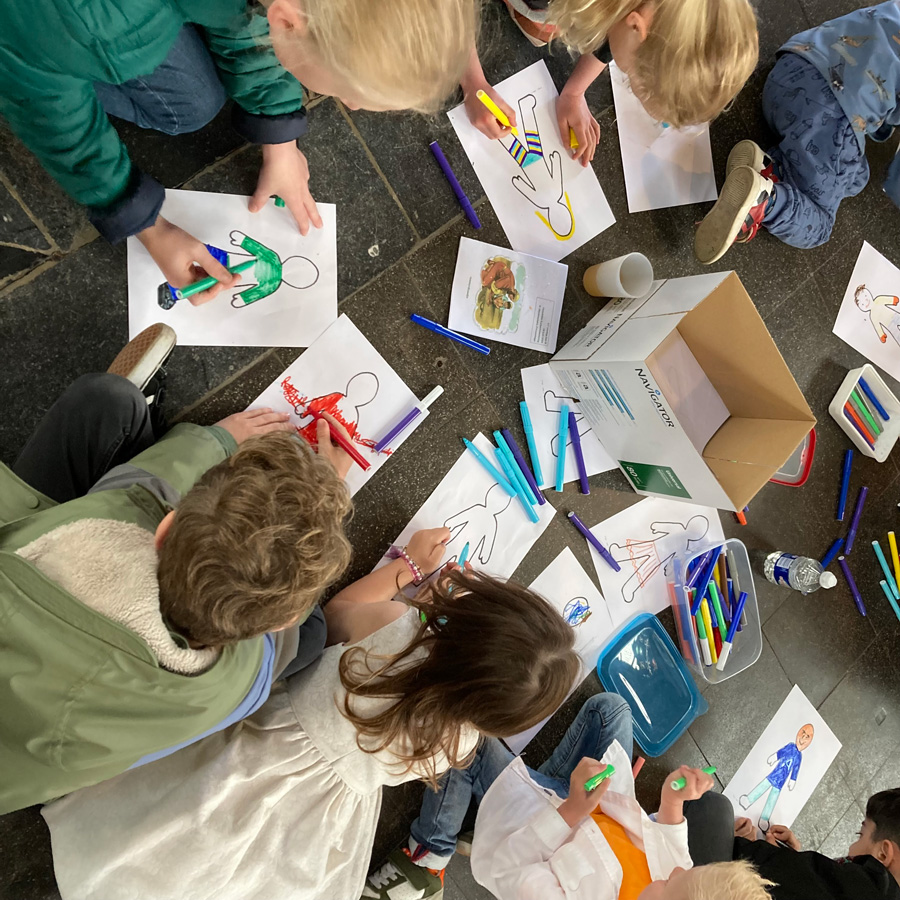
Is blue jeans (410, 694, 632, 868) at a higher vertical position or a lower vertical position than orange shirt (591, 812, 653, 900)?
higher

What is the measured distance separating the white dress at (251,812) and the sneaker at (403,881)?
141 millimetres

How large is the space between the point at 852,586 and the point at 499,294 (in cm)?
100

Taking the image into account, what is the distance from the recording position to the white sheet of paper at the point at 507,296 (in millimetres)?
1069

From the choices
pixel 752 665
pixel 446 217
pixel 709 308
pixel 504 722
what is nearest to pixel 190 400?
pixel 446 217

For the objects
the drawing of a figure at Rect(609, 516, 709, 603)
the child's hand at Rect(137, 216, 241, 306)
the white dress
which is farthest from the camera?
the drawing of a figure at Rect(609, 516, 709, 603)

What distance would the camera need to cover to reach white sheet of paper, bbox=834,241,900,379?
140 cm

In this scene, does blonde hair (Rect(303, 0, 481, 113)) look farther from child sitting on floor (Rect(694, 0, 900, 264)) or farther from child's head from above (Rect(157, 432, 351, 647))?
child sitting on floor (Rect(694, 0, 900, 264))

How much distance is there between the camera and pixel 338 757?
85 centimetres

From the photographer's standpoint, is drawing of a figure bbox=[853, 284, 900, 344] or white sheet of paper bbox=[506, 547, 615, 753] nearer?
white sheet of paper bbox=[506, 547, 615, 753]

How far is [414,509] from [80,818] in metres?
0.57

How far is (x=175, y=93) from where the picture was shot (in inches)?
32.1

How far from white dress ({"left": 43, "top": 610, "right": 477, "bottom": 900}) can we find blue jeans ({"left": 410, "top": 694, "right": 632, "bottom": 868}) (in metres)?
0.17

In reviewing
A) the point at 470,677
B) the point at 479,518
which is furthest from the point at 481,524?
the point at 470,677

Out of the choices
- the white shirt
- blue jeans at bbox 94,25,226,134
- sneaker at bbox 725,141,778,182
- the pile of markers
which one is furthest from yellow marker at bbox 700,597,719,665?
blue jeans at bbox 94,25,226,134
